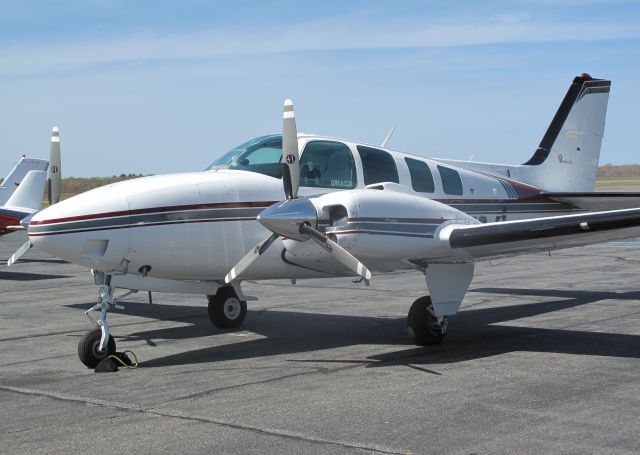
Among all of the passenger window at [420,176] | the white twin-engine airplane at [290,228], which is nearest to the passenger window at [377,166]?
the white twin-engine airplane at [290,228]

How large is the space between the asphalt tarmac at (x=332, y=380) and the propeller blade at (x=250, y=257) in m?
1.07

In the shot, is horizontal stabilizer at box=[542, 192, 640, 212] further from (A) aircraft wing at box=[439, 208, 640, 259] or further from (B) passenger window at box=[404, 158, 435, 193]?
(A) aircraft wing at box=[439, 208, 640, 259]

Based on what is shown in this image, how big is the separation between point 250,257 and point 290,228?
0.86m

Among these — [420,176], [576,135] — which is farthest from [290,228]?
[576,135]

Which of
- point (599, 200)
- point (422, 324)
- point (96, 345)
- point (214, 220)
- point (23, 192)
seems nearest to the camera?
point (96, 345)

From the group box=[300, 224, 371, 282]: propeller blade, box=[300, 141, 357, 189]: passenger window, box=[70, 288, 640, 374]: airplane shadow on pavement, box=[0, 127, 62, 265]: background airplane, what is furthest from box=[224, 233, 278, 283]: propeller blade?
box=[0, 127, 62, 265]: background airplane

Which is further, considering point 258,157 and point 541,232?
point 258,157

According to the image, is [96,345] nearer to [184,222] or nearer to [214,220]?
[184,222]

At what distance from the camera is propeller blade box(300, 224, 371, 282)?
31.7 ft

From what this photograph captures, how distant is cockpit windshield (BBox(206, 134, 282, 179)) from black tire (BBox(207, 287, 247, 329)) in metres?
2.24

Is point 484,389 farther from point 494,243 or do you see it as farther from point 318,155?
point 318,155

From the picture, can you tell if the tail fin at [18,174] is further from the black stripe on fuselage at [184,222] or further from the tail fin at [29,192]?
the black stripe on fuselage at [184,222]

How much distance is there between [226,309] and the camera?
41.9 ft

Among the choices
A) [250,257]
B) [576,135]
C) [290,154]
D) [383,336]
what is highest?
[576,135]
